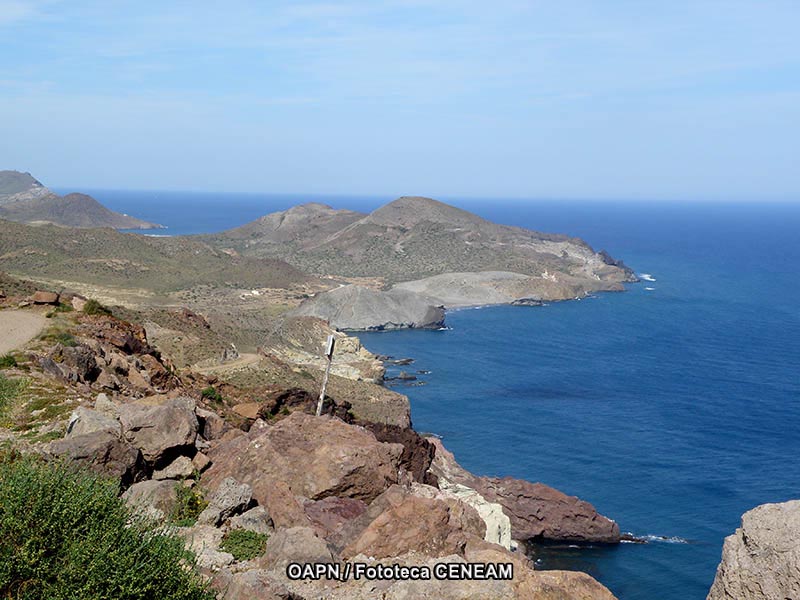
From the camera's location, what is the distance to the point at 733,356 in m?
95.8

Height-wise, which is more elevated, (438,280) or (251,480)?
(251,480)

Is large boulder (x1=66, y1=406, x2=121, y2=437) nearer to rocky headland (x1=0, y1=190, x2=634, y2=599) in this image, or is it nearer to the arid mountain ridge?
rocky headland (x1=0, y1=190, x2=634, y2=599)

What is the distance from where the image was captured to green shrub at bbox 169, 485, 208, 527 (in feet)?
52.1

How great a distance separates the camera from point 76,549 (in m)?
10.1

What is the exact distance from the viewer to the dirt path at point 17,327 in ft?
93.0

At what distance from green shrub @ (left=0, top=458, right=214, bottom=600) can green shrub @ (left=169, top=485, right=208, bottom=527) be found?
14.1 feet

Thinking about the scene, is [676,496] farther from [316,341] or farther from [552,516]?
[316,341]

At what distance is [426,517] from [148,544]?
20.9 ft

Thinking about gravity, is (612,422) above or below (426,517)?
below

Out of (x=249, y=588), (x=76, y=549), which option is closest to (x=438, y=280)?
(x=249, y=588)

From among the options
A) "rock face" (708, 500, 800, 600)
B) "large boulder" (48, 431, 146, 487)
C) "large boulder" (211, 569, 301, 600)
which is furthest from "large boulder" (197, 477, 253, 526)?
"rock face" (708, 500, 800, 600)

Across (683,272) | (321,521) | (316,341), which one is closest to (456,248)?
(683,272)

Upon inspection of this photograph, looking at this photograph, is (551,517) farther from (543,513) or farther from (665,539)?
(665,539)

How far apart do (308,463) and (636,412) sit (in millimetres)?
60059
